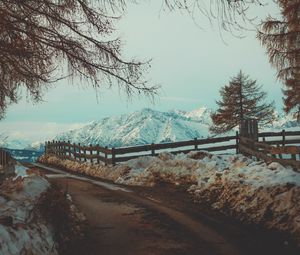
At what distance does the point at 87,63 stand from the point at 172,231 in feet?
11.3

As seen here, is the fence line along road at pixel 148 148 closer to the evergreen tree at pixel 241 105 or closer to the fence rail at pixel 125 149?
the fence rail at pixel 125 149

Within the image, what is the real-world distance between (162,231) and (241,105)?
34.6 m

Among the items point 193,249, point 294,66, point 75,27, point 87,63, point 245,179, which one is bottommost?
point 193,249

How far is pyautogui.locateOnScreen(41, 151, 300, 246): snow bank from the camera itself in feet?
26.7

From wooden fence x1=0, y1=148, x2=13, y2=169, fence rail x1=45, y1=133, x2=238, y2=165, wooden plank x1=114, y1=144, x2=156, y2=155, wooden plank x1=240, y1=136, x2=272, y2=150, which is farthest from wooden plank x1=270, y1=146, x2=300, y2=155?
wooden plank x1=114, y1=144, x2=156, y2=155

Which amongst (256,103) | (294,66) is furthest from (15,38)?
(256,103)

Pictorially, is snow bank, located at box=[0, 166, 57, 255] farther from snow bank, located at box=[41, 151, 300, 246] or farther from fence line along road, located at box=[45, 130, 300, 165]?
fence line along road, located at box=[45, 130, 300, 165]

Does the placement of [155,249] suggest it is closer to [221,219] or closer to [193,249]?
[193,249]

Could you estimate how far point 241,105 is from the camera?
41.2 meters

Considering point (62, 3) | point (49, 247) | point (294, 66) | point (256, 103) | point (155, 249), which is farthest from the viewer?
point (256, 103)

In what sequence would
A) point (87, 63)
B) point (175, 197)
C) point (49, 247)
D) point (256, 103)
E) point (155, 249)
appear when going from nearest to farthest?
point (49, 247) < point (155, 249) < point (87, 63) < point (175, 197) < point (256, 103)

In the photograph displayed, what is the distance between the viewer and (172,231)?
7926 millimetres

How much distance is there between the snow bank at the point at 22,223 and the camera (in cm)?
516

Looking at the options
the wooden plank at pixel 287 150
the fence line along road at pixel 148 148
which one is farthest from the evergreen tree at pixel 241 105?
the wooden plank at pixel 287 150
